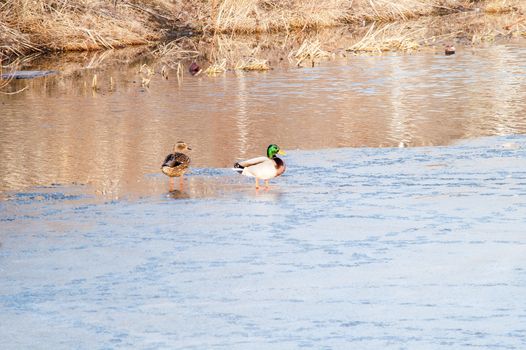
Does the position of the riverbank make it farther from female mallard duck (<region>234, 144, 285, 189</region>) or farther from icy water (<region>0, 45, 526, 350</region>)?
female mallard duck (<region>234, 144, 285, 189</region>)

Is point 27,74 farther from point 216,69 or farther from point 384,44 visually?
point 384,44

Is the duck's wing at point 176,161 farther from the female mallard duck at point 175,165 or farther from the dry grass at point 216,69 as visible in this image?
the dry grass at point 216,69

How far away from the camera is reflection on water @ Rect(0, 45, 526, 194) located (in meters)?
12.8

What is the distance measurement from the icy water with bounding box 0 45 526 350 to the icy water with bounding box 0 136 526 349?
21 millimetres

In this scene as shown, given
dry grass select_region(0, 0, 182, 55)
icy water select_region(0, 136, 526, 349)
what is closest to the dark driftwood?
dry grass select_region(0, 0, 182, 55)

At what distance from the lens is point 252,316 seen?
22.3 ft

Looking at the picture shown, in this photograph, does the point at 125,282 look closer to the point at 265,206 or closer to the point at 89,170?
the point at 265,206

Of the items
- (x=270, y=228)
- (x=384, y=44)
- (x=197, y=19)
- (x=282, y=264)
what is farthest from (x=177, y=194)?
(x=197, y=19)

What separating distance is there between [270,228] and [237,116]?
733 centimetres

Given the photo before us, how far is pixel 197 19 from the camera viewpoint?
33719 mm

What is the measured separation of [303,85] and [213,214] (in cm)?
1075

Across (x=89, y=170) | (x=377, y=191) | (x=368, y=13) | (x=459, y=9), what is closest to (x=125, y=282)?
(x=377, y=191)

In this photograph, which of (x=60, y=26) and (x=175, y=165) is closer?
(x=175, y=165)

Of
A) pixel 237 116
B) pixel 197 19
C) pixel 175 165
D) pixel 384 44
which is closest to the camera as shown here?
pixel 175 165
